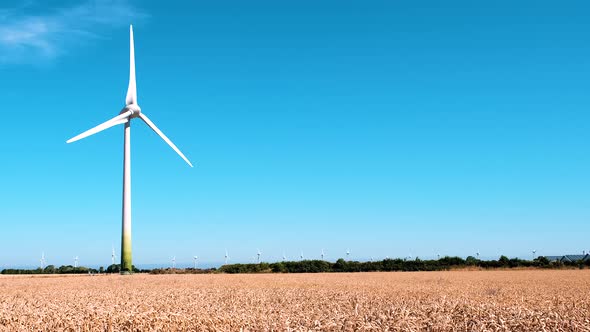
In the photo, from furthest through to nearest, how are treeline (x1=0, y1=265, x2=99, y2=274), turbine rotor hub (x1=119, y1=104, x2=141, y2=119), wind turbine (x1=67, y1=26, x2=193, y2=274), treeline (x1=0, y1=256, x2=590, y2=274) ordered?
A: treeline (x1=0, y1=256, x2=590, y2=274) < treeline (x1=0, y1=265, x2=99, y2=274) < turbine rotor hub (x1=119, y1=104, x2=141, y2=119) < wind turbine (x1=67, y1=26, x2=193, y2=274)

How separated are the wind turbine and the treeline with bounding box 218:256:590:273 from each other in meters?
19.6

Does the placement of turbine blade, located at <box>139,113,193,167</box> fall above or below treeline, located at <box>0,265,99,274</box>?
above

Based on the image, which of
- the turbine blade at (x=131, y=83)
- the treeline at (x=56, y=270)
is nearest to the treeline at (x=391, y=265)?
the treeline at (x=56, y=270)

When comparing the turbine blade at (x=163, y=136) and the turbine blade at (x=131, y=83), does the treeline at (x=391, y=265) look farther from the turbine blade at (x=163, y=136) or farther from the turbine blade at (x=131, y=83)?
the turbine blade at (x=131, y=83)

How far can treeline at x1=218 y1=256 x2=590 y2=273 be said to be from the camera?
8250 cm

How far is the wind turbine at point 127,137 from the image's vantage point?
64500 millimetres

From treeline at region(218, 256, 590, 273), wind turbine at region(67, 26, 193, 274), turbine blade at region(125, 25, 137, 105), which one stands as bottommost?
treeline at region(218, 256, 590, 273)

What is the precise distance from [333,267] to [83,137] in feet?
129

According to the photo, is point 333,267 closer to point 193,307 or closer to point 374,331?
Result: point 193,307

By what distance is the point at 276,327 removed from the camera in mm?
9422

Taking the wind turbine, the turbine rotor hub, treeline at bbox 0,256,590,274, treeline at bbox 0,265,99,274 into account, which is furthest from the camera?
treeline at bbox 0,256,590,274

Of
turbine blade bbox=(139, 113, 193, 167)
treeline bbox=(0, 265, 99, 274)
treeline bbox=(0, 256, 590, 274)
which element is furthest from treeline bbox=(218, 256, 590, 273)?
turbine blade bbox=(139, 113, 193, 167)

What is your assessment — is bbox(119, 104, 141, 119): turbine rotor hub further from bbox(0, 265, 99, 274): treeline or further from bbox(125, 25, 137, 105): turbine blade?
bbox(0, 265, 99, 274): treeline

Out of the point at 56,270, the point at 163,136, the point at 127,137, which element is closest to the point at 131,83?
the point at 127,137
